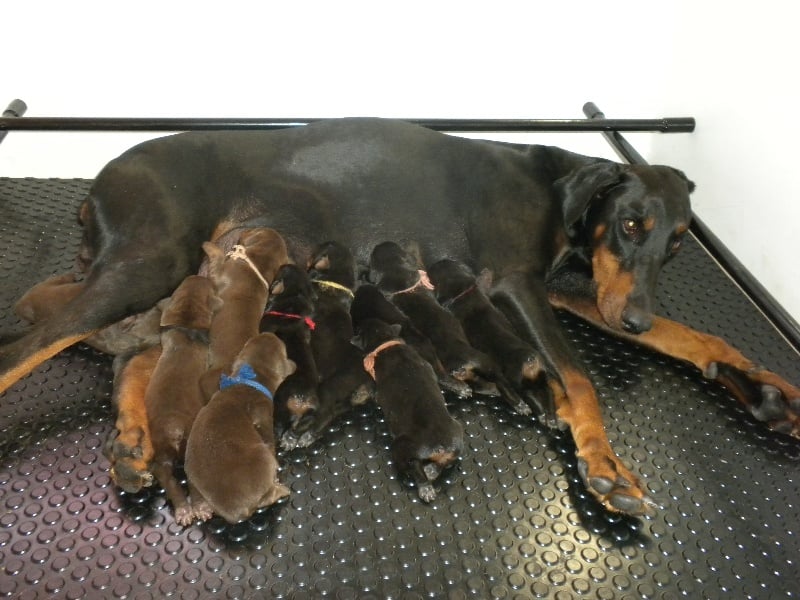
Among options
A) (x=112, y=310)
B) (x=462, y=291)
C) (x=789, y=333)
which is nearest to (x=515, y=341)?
(x=462, y=291)

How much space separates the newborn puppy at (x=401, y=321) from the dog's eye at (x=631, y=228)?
78 cm

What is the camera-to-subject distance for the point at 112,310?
7.33 ft

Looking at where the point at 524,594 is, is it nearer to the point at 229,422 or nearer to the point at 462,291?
the point at 229,422

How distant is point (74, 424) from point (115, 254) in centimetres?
53

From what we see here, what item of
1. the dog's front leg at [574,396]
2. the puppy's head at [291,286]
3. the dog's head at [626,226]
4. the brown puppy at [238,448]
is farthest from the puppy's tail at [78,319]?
the dog's head at [626,226]

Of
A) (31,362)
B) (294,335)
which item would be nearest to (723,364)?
(294,335)

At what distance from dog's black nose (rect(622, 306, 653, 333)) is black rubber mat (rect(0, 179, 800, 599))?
0.75ft

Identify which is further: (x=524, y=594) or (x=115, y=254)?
(x=115, y=254)

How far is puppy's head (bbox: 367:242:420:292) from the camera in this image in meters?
2.51

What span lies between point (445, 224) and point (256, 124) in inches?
37.1

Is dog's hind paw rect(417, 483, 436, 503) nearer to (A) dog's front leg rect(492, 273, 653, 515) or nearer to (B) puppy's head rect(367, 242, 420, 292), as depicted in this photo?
(A) dog's front leg rect(492, 273, 653, 515)

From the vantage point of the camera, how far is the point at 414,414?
6.51ft

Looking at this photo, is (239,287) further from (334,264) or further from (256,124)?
(256,124)
